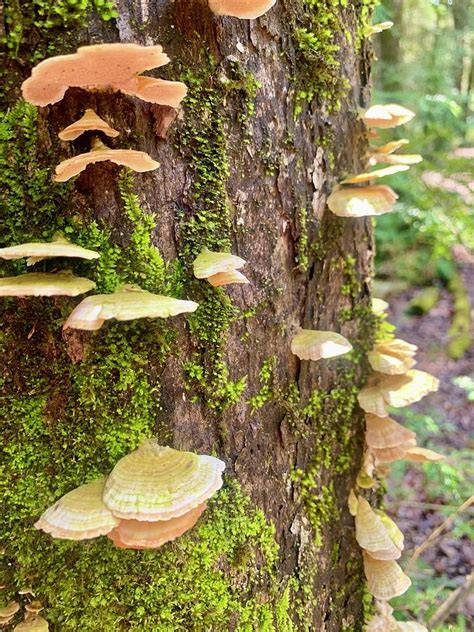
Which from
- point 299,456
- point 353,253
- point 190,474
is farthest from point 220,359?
point 353,253

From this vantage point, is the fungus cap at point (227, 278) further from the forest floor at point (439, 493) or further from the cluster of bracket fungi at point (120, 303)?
the forest floor at point (439, 493)

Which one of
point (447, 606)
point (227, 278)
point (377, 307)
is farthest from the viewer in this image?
point (447, 606)

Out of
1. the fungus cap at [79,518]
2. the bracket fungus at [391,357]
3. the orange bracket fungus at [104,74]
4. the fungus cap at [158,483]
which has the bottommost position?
the bracket fungus at [391,357]

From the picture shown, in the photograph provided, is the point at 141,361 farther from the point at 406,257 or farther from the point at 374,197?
the point at 406,257

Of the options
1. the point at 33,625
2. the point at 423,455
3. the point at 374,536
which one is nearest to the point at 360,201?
the point at 423,455

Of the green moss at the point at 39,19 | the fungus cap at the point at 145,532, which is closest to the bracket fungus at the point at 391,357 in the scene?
the fungus cap at the point at 145,532

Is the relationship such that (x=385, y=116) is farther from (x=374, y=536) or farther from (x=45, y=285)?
(x=374, y=536)
